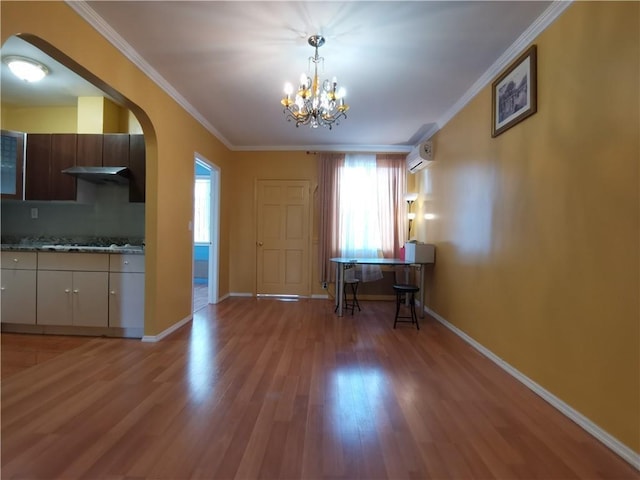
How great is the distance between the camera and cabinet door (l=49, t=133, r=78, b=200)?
131 inches

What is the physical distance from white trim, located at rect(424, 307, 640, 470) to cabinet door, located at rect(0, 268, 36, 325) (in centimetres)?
456

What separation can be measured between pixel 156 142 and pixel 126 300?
1.65m

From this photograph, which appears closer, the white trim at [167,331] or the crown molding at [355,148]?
the white trim at [167,331]

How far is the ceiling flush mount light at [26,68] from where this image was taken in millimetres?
2832

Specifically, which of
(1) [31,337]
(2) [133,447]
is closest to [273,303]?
(1) [31,337]

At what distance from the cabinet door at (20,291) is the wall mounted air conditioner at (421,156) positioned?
4.83 m

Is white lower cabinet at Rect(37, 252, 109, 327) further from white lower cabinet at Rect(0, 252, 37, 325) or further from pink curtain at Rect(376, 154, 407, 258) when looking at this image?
pink curtain at Rect(376, 154, 407, 258)

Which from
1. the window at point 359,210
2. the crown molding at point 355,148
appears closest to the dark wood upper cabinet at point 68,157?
the crown molding at point 355,148

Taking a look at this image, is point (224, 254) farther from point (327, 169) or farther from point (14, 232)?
point (14, 232)

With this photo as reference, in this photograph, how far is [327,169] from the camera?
5.06 meters

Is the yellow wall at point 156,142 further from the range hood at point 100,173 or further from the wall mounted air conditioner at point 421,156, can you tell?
the wall mounted air conditioner at point 421,156

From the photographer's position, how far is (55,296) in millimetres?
3072

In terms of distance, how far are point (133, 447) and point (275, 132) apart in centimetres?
404

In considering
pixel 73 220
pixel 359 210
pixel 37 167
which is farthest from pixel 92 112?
pixel 359 210
